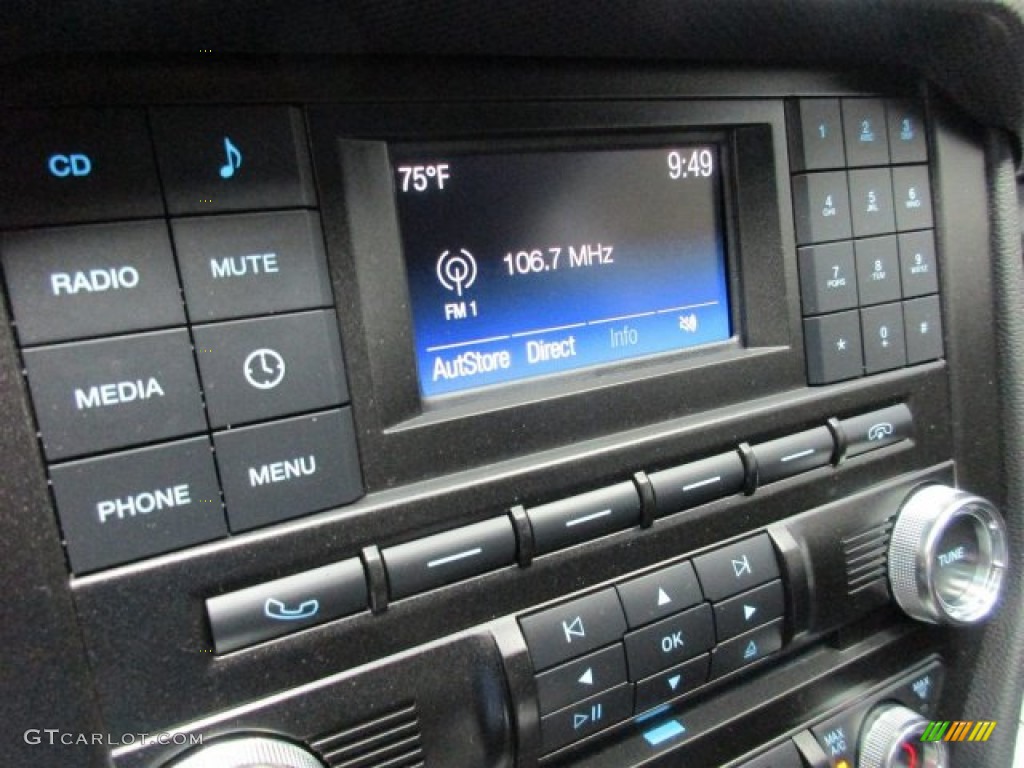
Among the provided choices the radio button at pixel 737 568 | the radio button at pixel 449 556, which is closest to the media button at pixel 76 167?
the radio button at pixel 449 556

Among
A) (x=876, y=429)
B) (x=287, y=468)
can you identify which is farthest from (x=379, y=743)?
(x=876, y=429)

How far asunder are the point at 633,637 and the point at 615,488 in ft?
0.39

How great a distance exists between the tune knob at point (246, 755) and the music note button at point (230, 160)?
0.34 metres

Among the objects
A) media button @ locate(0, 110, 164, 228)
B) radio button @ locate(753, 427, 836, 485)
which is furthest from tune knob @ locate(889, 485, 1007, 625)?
media button @ locate(0, 110, 164, 228)

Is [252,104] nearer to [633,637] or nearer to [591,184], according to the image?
[591,184]

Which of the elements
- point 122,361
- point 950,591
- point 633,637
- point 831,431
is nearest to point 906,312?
point 831,431

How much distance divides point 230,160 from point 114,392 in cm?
15

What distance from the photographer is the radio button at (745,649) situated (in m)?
0.61

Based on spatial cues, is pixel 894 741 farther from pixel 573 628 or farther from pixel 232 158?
pixel 232 158

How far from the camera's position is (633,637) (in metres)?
0.56

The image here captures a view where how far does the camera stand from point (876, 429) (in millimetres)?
694

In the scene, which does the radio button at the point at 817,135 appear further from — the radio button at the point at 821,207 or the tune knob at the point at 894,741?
the tune knob at the point at 894,741

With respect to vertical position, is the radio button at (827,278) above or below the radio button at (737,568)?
above

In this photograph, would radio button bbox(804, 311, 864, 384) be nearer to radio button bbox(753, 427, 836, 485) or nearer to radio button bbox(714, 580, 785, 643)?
radio button bbox(753, 427, 836, 485)
